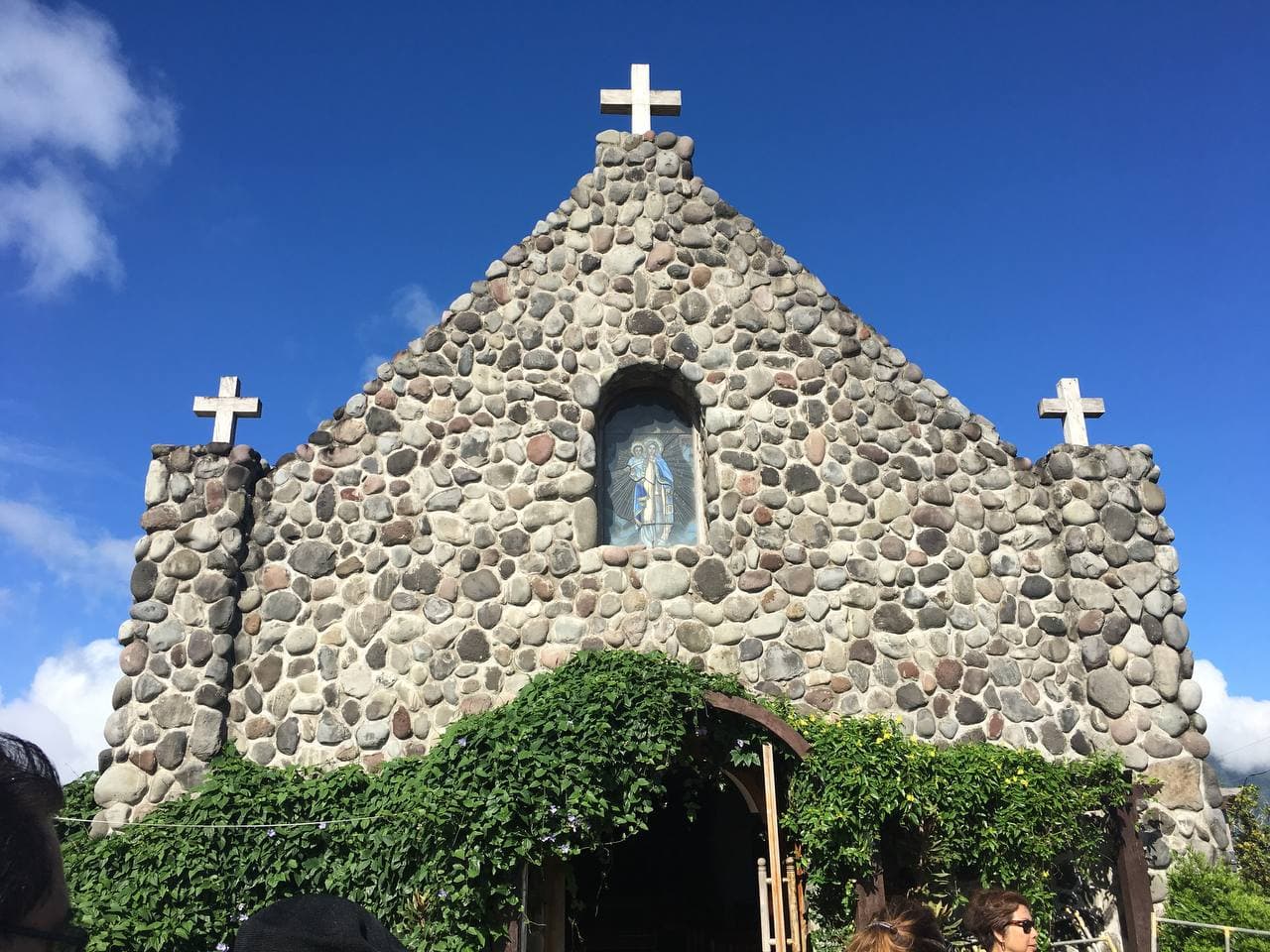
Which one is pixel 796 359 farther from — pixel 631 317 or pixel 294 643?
pixel 294 643

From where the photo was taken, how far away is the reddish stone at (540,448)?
25.9ft

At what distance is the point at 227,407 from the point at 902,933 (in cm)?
678

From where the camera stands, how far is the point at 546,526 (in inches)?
304

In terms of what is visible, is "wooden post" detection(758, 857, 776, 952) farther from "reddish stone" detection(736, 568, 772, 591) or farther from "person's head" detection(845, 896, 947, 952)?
"person's head" detection(845, 896, 947, 952)

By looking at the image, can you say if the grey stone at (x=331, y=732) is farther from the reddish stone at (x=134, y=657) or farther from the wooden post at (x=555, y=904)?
the wooden post at (x=555, y=904)

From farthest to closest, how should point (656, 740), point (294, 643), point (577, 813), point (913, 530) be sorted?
point (913, 530) → point (294, 643) → point (656, 740) → point (577, 813)

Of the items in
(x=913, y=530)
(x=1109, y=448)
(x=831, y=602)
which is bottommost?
(x=831, y=602)

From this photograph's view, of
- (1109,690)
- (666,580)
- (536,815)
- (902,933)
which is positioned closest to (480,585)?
(666,580)

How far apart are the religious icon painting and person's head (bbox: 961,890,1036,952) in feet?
14.5

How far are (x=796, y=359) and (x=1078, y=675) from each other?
3398mm

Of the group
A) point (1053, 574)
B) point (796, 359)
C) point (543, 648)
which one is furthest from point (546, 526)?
point (1053, 574)

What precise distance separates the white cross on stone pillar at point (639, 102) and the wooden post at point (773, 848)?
18.8ft

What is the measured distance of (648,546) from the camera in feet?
25.8

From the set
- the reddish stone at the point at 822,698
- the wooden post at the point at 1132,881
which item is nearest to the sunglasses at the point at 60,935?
the reddish stone at the point at 822,698
